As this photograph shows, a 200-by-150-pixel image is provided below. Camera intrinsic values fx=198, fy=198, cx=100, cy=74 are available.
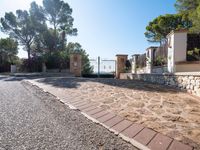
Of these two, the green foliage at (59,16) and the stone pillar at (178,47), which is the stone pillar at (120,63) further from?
the green foliage at (59,16)

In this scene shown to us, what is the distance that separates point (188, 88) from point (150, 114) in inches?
102

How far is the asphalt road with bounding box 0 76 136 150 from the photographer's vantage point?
86.6 inches

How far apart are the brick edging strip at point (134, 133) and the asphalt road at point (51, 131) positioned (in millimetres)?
99

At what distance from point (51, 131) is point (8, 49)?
21.5 metres

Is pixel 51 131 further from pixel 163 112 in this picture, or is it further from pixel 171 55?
pixel 171 55

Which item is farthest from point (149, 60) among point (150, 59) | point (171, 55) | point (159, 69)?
point (171, 55)

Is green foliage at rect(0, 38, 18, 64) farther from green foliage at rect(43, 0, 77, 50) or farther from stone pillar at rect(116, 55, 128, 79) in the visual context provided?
stone pillar at rect(116, 55, 128, 79)

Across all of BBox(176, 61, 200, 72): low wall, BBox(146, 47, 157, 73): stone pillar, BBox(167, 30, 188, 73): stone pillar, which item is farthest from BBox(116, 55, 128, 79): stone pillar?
BBox(176, 61, 200, 72): low wall

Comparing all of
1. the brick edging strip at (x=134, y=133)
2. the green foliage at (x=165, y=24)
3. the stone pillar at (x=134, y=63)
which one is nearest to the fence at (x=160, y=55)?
the stone pillar at (x=134, y=63)

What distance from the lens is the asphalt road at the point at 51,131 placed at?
2199 mm

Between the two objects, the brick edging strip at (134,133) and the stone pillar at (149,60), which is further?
the stone pillar at (149,60)

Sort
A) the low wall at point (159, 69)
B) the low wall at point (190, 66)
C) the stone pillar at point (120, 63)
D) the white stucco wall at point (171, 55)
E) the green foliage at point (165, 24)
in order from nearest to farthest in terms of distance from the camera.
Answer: the low wall at point (190, 66)
the white stucco wall at point (171, 55)
the low wall at point (159, 69)
the stone pillar at point (120, 63)
the green foliage at point (165, 24)

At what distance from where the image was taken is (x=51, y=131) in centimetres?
260

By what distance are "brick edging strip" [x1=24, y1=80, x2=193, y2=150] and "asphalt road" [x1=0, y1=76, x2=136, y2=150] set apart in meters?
0.10
